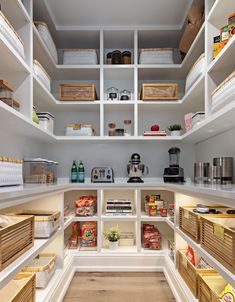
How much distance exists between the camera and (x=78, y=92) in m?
3.01

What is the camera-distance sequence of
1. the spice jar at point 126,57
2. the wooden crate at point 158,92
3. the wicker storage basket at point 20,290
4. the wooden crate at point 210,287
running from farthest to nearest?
the spice jar at point 126,57
the wooden crate at point 158,92
the wooden crate at point 210,287
the wicker storage basket at point 20,290

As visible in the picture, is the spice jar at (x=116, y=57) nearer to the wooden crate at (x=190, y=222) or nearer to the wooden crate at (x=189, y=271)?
the wooden crate at (x=190, y=222)

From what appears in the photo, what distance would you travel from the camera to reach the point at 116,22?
292 cm

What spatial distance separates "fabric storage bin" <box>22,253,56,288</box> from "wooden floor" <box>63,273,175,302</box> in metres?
0.27

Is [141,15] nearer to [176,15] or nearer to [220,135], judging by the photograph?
[176,15]

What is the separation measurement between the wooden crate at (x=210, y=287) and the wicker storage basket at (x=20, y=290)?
2.89 ft

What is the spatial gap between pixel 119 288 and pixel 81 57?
224 centimetres

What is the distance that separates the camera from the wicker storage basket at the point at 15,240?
1.08 metres

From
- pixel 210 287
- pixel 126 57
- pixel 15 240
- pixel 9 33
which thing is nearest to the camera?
pixel 15 240

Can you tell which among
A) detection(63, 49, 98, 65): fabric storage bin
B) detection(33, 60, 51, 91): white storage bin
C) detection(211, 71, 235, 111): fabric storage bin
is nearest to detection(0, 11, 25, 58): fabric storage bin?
detection(33, 60, 51, 91): white storage bin

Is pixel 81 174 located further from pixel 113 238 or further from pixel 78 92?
pixel 78 92

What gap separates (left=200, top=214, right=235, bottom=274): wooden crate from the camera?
1.11 m

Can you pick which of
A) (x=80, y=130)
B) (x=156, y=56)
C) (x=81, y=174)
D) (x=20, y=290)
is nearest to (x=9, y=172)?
(x=20, y=290)

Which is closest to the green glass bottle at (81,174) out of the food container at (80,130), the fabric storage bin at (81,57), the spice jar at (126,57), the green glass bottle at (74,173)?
the green glass bottle at (74,173)
